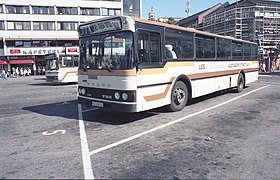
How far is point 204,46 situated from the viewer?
9484 millimetres

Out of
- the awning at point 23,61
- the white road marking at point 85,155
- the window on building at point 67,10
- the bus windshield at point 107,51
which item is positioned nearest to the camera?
the white road marking at point 85,155

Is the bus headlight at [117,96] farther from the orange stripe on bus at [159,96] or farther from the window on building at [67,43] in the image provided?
the window on building at [67,43]

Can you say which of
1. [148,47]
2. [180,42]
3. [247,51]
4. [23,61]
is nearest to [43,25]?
[23,61]

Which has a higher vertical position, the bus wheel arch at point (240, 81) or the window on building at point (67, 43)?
the window on building at point (67, 43)

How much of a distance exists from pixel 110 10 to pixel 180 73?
151ft

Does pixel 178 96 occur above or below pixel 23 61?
below

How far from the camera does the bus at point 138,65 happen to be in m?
6.20

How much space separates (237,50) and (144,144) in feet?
31.1

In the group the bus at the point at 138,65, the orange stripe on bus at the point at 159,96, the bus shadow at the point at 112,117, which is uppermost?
the bus at the point at 138,65

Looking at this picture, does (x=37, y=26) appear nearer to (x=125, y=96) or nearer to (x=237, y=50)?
(x=237, y=50)

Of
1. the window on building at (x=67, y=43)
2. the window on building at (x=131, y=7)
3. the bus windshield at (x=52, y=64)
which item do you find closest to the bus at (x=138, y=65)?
the bus windshield at (x=52, y=64)

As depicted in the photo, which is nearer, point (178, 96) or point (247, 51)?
point (178, 96)

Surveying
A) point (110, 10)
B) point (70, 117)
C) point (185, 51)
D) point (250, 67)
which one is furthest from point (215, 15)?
point (70, 117)

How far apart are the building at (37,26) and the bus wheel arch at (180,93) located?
37.8 meters
